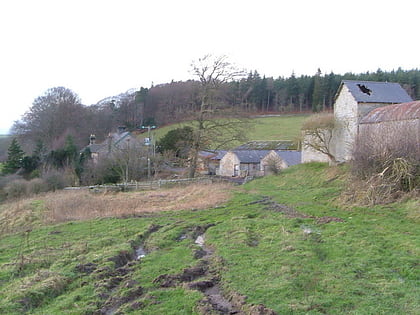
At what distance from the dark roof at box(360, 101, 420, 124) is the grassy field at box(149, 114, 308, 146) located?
101 feet

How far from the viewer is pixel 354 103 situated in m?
27.4

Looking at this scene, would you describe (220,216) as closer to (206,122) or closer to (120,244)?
(120,244)

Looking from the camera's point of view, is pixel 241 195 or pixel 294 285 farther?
pixel 241 195

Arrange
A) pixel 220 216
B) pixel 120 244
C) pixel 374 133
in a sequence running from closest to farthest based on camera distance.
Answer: pixel 120 244
pixel 220 216
pixel 374 133

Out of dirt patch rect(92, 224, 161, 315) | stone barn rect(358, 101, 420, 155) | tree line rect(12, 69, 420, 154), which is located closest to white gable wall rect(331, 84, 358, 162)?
stone barn rect(358, 101, 420, 155)

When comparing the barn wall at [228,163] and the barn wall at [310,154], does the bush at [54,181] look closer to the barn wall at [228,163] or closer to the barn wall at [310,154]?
the barn wall at [228,163]

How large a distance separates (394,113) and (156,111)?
2182 inches

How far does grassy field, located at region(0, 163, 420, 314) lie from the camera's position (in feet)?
23.0

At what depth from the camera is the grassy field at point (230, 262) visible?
702 centimetres

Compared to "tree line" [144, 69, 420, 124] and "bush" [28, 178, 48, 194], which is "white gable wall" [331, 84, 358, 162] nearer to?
"bush" [28, 178, 48, 194]

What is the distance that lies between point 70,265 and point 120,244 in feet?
7.75

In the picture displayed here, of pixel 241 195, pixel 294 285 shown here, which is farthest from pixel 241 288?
pixel 241 195

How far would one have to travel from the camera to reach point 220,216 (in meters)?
16.5

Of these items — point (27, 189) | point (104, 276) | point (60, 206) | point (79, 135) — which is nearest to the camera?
point (104, 276)
